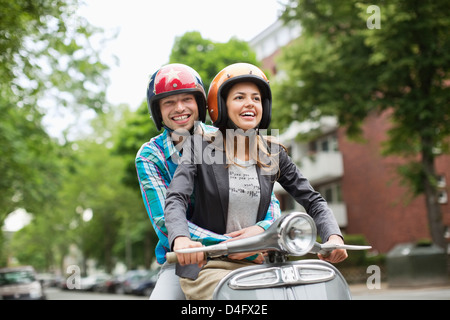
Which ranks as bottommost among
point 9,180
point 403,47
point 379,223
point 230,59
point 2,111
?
point 379,223

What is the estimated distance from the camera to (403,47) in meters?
16.8

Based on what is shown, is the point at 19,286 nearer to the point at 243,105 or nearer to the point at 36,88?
the point at 36,88

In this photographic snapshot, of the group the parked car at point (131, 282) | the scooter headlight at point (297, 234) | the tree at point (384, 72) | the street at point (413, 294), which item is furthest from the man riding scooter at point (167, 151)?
the parked car at point (131, 282)

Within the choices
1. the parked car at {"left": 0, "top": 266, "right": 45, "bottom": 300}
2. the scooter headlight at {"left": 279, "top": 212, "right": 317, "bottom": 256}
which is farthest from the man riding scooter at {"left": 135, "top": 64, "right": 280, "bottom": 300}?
the parked car at {"left": 0, "top": 266, "right": 45, "bottom": 300}

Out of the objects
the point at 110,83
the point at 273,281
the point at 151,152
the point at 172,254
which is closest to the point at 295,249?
the point at 273,281

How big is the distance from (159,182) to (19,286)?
18.4 meters

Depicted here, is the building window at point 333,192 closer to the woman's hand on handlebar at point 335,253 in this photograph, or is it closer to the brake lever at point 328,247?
the woman's hand on handlebar at point 335,253

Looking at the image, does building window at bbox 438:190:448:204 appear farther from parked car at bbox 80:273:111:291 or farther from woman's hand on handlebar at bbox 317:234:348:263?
woman's hand on handlebar at bbox 317:234:348:263

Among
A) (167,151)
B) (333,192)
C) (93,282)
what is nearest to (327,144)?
(333,192)

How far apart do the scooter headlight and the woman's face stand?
713mm

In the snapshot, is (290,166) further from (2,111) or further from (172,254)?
(2,111)

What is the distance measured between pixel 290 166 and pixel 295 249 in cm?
79

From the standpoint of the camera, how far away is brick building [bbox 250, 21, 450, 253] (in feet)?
92.2

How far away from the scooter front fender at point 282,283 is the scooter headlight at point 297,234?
0.39 ft
